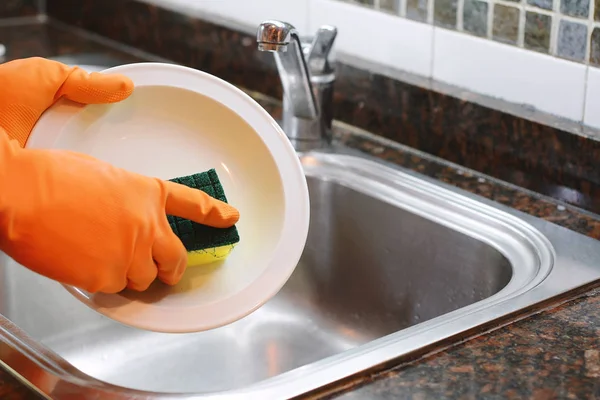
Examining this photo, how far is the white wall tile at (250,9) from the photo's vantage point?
56.2 inches

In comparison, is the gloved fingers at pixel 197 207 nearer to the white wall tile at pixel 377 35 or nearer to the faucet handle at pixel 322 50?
the faucet handle at pixel 322 50

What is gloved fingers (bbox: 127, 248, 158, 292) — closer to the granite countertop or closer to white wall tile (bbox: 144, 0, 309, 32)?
the granite countertop

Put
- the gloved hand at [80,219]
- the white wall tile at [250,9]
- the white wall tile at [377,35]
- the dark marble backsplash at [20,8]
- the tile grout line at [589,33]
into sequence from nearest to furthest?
the gloved hand at [80,219] < the tile grout line at [589,33] < the white wall tile at [377,35] < the white wall tile at [250,9] < the dark marble backsplash at [20,8]

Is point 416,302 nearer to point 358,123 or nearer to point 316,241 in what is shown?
point 316,241

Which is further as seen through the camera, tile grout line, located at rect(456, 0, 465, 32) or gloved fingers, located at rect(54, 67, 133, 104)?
tile grout line, located at rect(456, 0, 465, 32)

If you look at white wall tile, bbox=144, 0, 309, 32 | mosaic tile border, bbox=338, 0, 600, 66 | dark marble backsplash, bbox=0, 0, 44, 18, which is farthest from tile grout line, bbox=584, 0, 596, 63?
dark marble backsplash, bbox=0, 0, 44, 18

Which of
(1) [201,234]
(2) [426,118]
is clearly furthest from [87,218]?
(2) [426,118]

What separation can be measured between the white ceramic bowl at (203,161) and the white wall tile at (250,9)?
0.54 metres

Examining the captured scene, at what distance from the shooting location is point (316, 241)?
3.89 ft

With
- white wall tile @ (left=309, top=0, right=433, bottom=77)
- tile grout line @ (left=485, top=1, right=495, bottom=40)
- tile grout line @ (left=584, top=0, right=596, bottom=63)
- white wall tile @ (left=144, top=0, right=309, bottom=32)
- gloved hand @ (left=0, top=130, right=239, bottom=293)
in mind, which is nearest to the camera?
gloved hand @ (left=0, top=130, right=239, bottom=293)

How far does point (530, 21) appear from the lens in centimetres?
108

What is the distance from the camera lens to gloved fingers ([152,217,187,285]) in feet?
2.39

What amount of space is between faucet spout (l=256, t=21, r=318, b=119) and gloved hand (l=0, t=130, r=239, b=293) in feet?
1.16

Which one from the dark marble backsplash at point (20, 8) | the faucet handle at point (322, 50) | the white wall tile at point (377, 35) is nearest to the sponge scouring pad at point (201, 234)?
the faucet handle at point (322, 50)
